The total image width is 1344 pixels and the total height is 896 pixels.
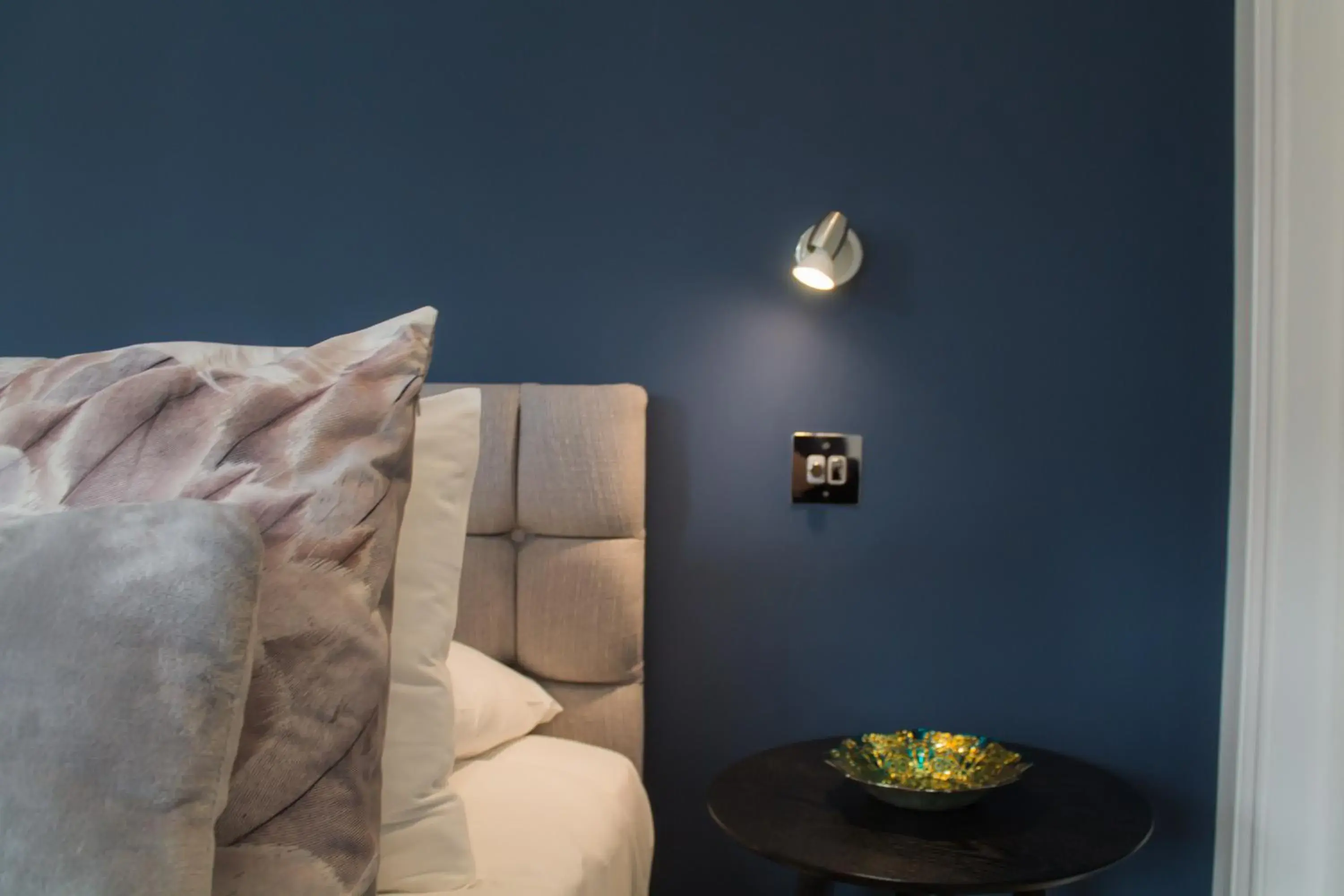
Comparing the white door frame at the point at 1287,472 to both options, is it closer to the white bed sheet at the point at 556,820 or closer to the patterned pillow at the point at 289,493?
the white bed sheet at the point at 556,820

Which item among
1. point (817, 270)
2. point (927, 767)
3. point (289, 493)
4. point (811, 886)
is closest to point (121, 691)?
point (289, 493)

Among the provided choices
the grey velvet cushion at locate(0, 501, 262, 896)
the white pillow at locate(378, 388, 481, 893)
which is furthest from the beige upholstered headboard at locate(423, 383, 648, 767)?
the grey velvet cushion at locate(0, 501, 262, 896)

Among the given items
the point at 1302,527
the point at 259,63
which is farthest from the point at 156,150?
the point at 1302,527

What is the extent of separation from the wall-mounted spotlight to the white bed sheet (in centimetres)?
81

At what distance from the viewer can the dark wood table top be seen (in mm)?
1093

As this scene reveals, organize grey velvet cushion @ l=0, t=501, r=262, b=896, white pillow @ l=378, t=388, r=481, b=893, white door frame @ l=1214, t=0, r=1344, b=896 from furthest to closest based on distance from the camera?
white door frame @ l=1214, t=0, r=1344, b=896
white pillow @ l=378, t=388, r=481, b=893
grey velvet cushion @ l=0, t=501, r=262, b=896

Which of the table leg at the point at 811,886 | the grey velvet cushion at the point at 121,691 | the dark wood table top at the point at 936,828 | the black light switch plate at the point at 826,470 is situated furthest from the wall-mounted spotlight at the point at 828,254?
the grey velvet cushion at the point at 121,691

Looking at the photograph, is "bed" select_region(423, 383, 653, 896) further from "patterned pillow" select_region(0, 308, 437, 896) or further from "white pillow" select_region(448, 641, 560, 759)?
"patterned pillow" select_region(0, 308, 437, 896)

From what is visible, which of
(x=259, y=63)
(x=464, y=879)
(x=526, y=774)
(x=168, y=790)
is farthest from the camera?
(x=259, y=63)

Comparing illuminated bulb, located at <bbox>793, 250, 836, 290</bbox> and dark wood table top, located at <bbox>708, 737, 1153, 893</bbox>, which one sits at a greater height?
illuminated bulb, located at <bbox>793, 250, 836, 290</bbox>

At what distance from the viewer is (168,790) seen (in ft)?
1.92

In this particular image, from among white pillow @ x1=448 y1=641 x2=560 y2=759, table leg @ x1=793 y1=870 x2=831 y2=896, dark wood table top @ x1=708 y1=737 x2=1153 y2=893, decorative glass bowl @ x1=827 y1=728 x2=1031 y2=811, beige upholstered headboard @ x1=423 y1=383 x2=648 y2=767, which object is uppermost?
beige upholstered headboard @ x1=423 y1=383 x2=648 y2=767

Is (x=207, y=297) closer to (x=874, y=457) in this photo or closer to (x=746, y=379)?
(x=746, y=379)

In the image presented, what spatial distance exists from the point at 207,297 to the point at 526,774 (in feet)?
3.40
